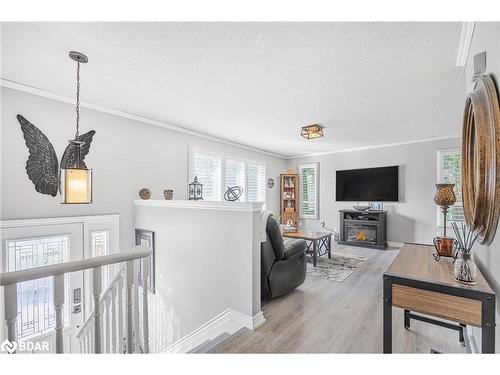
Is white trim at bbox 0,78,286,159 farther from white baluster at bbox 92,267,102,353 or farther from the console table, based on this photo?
the console table

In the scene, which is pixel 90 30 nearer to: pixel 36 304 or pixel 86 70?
pixel 86 70

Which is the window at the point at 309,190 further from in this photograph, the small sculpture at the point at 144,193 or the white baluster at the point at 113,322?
the white baluster at the point at 113,322

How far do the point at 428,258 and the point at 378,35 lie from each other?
1.72 meters

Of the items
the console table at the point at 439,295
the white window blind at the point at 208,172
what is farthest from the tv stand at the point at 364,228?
the console table at the point at 439,295

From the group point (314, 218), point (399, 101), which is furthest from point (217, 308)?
point (314, 218)

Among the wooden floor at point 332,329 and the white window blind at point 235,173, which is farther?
the white window blind at point 235,173

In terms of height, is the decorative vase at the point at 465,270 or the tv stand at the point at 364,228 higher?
the decorative vase at the point at 465,270

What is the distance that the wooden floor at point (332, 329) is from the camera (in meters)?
2.03

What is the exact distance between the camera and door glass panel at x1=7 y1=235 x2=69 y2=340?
253 centimetres

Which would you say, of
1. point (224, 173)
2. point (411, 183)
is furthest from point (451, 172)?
point (224, 173)

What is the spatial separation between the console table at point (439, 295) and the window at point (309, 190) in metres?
5.10

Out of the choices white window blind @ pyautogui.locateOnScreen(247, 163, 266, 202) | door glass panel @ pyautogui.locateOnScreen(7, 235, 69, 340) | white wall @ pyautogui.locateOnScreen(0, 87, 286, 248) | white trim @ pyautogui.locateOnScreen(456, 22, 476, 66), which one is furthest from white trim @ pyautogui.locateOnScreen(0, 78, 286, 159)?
white trim @ pyautogui.locateOnScreen(456, 22, 476, 66)

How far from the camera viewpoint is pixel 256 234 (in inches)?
93.2

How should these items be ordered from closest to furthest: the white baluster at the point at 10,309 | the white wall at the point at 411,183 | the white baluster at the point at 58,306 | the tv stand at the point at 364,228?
the white baluster at the point at 10,309
the white baluster at the point at 58,306
the white wall at the point at 411,183
the tv stand at the point at 364,228
